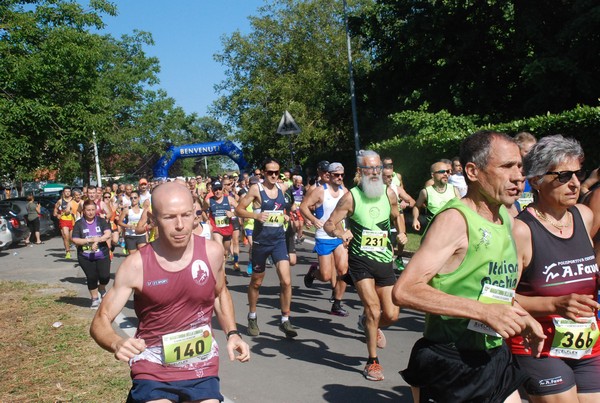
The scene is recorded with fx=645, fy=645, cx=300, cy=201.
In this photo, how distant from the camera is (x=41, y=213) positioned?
26.0 m

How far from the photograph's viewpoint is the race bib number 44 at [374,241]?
21.3 ft

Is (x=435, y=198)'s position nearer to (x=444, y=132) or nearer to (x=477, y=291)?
(x=477, y=291)

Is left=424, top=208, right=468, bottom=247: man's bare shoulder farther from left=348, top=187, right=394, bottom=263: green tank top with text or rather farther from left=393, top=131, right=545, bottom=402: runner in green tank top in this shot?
left=348, top=187, right=394, bottom=263: green tank top with text

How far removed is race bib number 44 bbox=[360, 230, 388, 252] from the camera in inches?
255

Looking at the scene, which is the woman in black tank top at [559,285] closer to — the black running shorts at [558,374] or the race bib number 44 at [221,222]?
the black running shorts at [558,374]

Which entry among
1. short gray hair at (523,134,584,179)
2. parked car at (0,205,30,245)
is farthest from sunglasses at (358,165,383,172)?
parked car at (0,205,30,245)

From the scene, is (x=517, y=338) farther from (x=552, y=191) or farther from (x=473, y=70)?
(x=473, y=70)

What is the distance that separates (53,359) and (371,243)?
3.76 m

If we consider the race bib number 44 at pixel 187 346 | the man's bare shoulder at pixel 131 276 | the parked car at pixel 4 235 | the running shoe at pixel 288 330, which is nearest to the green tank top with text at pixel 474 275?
the race bib number 44 at pixel 187 346

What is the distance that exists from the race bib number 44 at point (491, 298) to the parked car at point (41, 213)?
23.5 meters

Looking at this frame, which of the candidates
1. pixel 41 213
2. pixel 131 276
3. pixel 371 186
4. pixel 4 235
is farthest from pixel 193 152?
pixel 131 276

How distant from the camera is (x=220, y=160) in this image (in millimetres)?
114625

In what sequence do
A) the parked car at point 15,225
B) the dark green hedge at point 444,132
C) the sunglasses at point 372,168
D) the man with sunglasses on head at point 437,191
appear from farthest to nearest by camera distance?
1. the parked car at point 15,225
2. the dark green hedge at point 444,132
3. the man with sunglasses on head at point 437,191
4. the sunglasses at point 372,168

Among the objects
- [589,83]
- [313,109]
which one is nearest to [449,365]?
[589,83]
